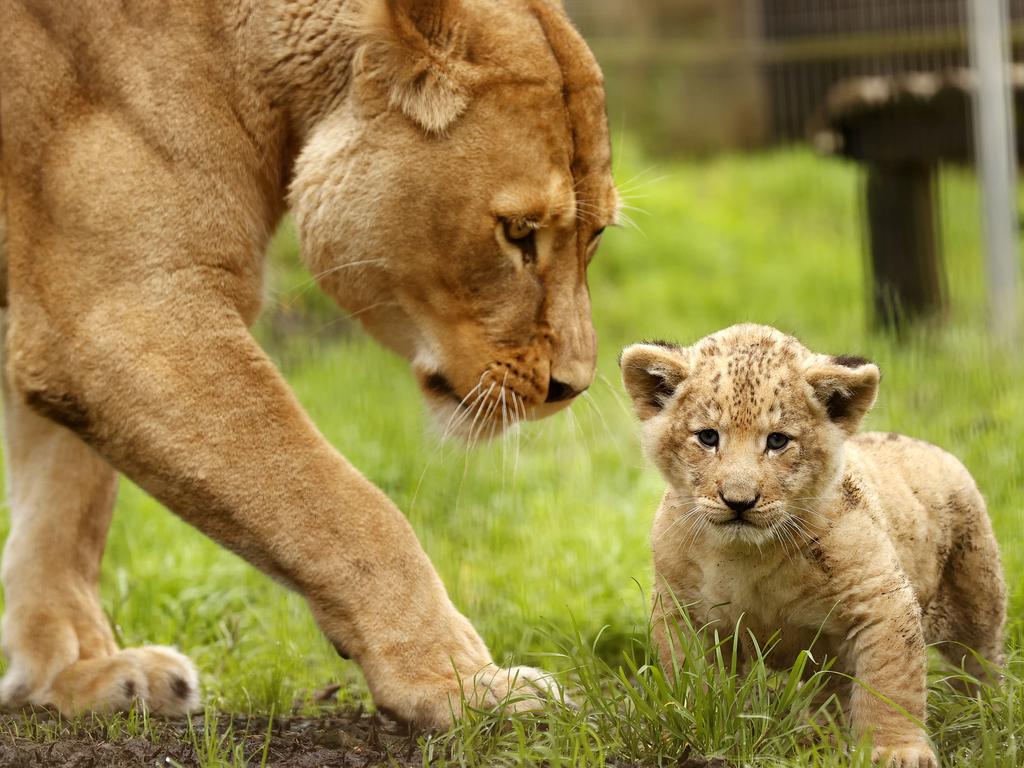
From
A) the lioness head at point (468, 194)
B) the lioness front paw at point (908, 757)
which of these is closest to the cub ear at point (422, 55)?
the lioness head at point (468, 194)

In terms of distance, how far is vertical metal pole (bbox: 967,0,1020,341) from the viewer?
7.69 metres

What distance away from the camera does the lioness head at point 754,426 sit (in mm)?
2898

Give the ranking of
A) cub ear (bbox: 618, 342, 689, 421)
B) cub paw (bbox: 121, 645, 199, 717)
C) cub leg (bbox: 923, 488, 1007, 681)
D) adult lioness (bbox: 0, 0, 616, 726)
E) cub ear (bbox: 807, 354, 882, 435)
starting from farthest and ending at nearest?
cub paw (bbox: 121, 645, 199, 717), cub leg (bbox: 923, 488, 1007, 681), adult lioness (bbox: 0, 0, 616, 726), cub ear (bbox: 618, 342, 689, 421), cub ear (bbox: 807, 354, 882, 435)

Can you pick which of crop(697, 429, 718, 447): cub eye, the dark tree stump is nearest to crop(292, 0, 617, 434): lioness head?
crop(697, 429, 718, 447): cub eye

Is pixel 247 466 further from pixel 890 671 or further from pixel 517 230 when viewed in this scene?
pixel 890 671

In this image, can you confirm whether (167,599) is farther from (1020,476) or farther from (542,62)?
(1020,476)

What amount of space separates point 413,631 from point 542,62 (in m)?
1.34

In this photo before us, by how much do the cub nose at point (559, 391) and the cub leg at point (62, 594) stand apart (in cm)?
111

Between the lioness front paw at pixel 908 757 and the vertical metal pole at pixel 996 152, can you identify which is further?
the vertical metal pole at pixel 996 152

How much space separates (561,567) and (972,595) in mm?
1421

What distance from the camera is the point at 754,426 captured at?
2.95 m

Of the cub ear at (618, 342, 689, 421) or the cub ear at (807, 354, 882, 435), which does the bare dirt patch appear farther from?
the cub ear at (807, 354, 882, 435)

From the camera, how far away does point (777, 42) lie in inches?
529

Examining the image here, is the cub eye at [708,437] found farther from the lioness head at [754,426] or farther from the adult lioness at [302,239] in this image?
the adult lioness at [302,239]
